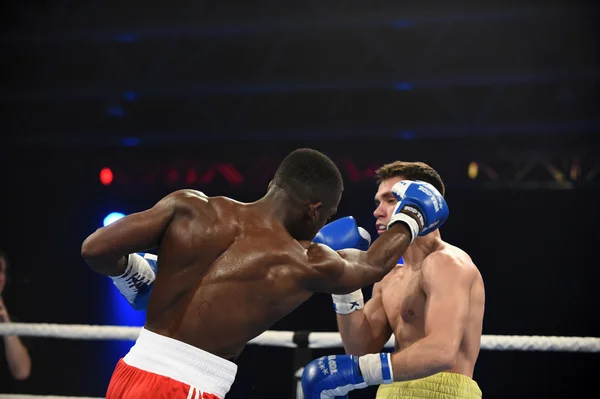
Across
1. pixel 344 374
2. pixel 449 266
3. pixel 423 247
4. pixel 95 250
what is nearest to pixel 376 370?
pixel 344 374

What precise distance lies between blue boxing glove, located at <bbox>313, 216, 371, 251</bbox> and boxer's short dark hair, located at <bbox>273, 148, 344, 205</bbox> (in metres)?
0.57

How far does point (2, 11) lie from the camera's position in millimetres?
5738

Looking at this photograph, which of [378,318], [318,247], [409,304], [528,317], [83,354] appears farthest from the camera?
[83,354]

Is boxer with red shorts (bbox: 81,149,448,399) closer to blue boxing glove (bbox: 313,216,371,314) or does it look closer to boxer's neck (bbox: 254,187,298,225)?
boxer's neck (bbox: 254,187,298,225)

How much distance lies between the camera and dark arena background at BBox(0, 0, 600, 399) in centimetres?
533

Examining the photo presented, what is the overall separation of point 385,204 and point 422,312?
428mm

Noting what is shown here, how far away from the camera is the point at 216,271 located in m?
1.64

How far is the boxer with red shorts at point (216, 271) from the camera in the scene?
1.62 metres

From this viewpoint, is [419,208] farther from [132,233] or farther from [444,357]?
[132,233]

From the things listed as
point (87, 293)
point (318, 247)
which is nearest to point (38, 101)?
point (87, 293)

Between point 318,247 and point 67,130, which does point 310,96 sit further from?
point 318,247

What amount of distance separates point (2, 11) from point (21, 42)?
0.30m

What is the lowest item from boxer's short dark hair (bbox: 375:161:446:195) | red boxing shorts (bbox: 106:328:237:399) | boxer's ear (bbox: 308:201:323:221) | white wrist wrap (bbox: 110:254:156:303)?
red boxing shorts (bbox: 106:328:237:399)

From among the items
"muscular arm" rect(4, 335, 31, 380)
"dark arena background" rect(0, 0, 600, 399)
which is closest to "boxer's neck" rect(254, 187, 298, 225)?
"muscular arm" rect(4, 335, 31, 380)
